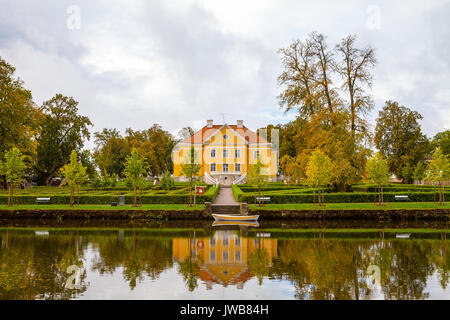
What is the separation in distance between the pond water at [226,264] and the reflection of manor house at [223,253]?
28mm

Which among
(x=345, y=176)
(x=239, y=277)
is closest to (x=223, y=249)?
(x=239, y=277)

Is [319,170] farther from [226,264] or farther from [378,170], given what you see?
[226,264]

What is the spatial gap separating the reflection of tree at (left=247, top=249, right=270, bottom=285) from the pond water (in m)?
0.03

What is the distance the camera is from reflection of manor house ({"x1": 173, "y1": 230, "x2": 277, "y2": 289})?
863cm

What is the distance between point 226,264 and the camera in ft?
32.6

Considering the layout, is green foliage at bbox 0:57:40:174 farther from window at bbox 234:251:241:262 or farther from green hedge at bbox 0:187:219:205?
window at bbox 234:251:241:262

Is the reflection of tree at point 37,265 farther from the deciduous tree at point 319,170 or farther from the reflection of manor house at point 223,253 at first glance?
the deciduous tree at point 319,170

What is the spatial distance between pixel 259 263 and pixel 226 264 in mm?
943

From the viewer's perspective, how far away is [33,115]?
38781mm

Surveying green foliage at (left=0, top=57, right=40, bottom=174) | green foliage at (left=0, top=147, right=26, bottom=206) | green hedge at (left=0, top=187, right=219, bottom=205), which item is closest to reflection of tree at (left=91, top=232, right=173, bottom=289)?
green hedge at (left=0, top=187, right=219, bottom=205)

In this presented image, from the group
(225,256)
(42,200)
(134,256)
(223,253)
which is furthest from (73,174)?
(225,256)

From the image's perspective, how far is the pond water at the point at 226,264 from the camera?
24.5ft
